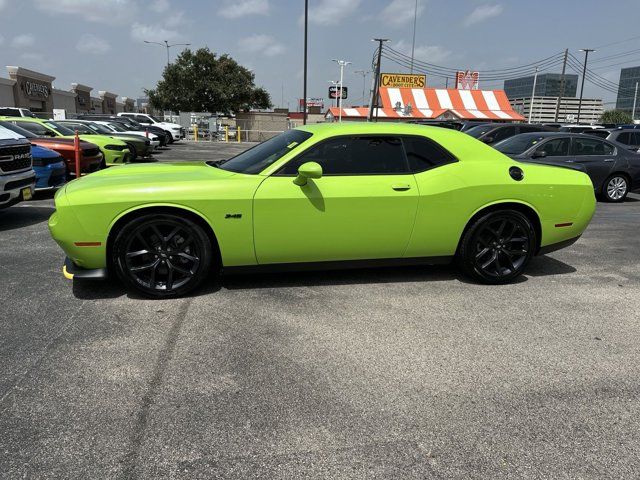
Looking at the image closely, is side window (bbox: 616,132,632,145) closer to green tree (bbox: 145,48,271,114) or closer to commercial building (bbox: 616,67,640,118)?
green tree (bbox: 145,48,271,114)

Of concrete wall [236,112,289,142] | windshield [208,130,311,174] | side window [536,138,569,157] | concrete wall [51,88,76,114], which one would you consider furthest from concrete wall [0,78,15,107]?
windshield [208,130,311,174]

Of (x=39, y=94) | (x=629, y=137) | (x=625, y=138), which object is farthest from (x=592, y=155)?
(x=39, y=94)

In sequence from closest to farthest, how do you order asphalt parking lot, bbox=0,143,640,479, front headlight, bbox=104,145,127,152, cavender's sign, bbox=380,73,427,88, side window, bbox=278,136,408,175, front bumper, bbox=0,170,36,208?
1. asphalt parking lot, bbox=0,143,640,479
2. side window, bbox=278,136,408,175
3. front bumper, bbox=0,170,36,208
4. front headlight, bbox=104,145,127,152
5. cavender's sign, bbox=380,73,427,88

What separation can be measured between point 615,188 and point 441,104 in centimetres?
3454

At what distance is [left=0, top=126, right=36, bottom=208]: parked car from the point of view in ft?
21.7

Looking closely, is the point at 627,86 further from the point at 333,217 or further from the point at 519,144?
the point at 333,217

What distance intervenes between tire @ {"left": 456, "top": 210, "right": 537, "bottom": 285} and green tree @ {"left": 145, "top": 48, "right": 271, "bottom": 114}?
5078cm

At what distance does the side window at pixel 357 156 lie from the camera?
Result: 4.28m

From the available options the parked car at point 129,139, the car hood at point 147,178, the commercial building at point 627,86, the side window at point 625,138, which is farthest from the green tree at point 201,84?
the commercial building at point 627,86

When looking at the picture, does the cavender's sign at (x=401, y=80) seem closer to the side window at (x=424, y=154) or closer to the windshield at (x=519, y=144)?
the windshield at (x=519, y=144)

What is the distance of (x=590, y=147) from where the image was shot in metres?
10.2

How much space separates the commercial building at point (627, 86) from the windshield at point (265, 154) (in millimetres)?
153860

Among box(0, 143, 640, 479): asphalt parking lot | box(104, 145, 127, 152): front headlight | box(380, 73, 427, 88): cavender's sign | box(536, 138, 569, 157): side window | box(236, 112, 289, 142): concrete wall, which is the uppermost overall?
box(380, 73, 427, 88): cavender's sign

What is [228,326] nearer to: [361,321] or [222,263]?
[222,263]
